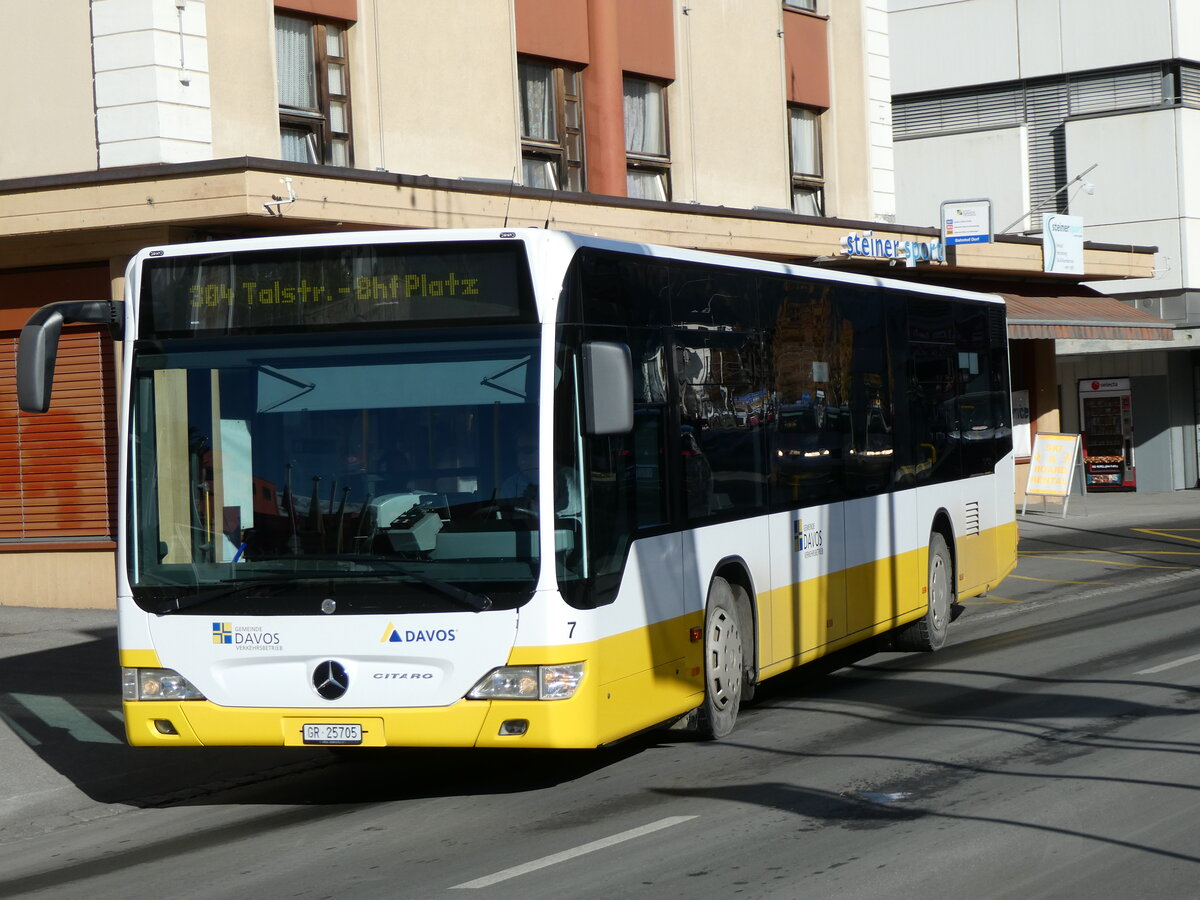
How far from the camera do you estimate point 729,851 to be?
7152 millimetres

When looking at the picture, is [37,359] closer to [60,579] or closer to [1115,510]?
[60,579]

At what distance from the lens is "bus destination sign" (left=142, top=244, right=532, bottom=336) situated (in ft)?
27.0

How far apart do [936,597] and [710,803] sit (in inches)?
252

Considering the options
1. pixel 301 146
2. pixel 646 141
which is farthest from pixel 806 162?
pixel 301 146

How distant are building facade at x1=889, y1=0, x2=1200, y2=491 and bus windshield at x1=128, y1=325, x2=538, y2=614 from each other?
2861 cm

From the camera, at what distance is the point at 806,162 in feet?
86.0

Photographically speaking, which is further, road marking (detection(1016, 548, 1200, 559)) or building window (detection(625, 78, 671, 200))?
building window (detection(625, 78, 671, 200))

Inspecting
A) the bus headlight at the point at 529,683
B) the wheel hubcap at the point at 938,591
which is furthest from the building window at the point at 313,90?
the bus headlight at the point at 529,683

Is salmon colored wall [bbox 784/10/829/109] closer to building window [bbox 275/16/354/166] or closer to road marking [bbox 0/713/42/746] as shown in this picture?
building window [bbox 275/16/354/166]

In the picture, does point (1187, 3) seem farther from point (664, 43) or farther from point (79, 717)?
point (79, 717)

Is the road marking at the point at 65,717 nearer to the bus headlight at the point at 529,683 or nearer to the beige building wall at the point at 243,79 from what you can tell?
the bus headlight at the point at 529,683

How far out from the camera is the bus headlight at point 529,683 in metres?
8.02

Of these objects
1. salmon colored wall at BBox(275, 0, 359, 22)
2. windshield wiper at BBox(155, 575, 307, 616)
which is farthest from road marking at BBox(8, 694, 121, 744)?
salmon colored wall at BBox(275, 0, 359, 22)

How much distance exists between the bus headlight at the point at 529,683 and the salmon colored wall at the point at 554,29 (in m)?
14.1
